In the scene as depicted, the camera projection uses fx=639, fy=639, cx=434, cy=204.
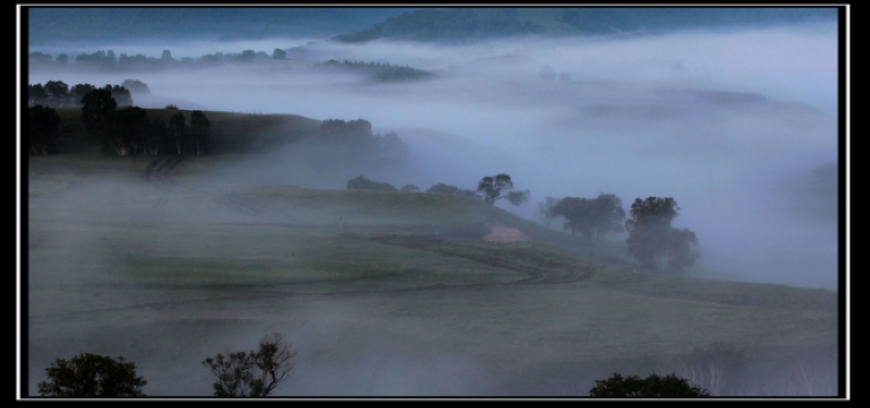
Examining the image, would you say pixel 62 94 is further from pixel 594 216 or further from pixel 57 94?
pixel 594 216

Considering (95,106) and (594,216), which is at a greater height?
(95,106)

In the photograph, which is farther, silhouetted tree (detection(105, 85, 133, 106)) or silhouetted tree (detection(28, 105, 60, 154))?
silhouetted tree (detection(105, 85, 133, 106))

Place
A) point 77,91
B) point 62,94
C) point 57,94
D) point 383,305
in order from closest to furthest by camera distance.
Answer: point 383,305
point 57,94
point 62,94
point 77,91

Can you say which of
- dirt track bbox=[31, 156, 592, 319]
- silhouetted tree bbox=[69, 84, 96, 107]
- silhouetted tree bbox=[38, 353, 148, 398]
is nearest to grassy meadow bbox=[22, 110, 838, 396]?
dirt track bbox=[31, 156, 592, 319]

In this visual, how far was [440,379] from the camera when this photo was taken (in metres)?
23.9

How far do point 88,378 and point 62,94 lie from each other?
104 meters

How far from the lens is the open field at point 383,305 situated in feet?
78.5

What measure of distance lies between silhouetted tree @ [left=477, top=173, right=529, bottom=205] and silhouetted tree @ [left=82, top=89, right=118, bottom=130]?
166 feet

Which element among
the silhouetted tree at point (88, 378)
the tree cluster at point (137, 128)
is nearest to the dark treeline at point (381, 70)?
the tree cluster at point (137, 128)

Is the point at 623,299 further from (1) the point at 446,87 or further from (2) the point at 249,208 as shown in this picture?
(1) the point at 446,87

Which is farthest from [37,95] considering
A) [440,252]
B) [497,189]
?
[440,252]

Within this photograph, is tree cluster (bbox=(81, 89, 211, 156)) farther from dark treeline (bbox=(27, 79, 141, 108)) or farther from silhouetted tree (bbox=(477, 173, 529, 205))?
silhouetted tree (bbox=(477, 173, 529, 205))

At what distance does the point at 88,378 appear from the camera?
16.3 meters

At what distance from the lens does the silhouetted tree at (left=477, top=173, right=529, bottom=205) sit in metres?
77.4
